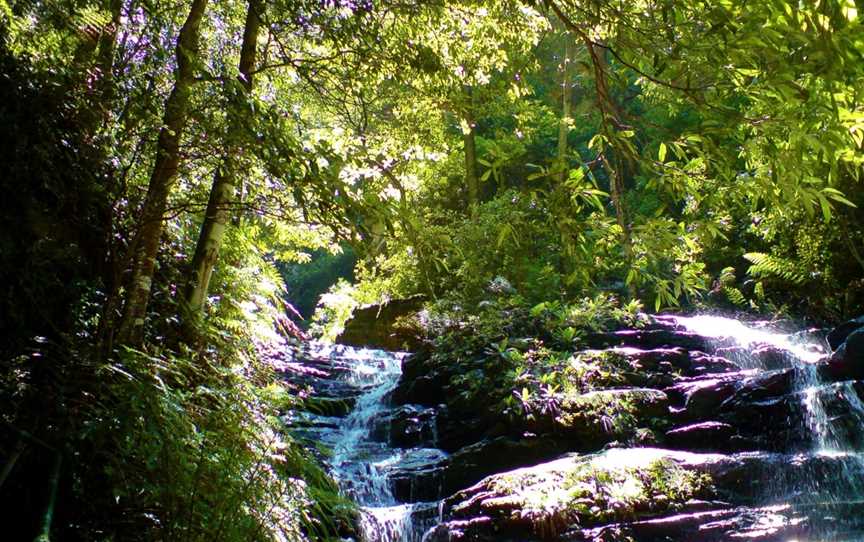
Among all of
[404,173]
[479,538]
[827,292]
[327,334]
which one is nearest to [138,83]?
[404,173]

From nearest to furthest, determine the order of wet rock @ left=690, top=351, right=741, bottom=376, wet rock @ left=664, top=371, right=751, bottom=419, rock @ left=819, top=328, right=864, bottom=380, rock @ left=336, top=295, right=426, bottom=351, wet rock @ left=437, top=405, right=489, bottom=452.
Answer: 1. rock @ left=819, top=328, right=864, bottom=380
2. wet rock @ left=664, top=371, right=751, bottom=419
3. wet rock @ left=437, top=405, right=489, bottom=452
4. wet rock @ left=690, top=351, right=741, bottom=376
5. rock @ left=336, top=295, right=426, bottom=351

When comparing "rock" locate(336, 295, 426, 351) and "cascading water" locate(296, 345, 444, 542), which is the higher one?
"rock" locate(336, 295, 426, 351)

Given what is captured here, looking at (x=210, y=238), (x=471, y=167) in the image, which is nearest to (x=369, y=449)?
(x=210, y=238)

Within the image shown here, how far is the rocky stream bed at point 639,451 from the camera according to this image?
6066 mm

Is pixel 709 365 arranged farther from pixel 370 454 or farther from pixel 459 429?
pixel 370 454

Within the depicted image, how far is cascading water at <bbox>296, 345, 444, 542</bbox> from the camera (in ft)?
21.3

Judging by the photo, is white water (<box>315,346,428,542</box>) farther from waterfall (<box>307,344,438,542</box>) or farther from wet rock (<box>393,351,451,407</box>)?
wet rock (<box>393,351,451,407</box>)

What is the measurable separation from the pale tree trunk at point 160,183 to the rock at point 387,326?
9679 millimetres

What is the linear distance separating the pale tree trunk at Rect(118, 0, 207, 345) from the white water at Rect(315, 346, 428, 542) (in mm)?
2898

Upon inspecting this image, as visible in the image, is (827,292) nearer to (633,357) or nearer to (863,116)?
(633,357)

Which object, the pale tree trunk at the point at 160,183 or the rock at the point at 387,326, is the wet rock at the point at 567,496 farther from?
the rock at the point at 387,326

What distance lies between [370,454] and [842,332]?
7.10 meters

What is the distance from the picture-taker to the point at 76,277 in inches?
117

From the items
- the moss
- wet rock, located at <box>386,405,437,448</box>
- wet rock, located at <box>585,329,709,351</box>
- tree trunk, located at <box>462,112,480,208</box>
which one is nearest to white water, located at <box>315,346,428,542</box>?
wet rock, located at <box>386,405,437,448</box>
